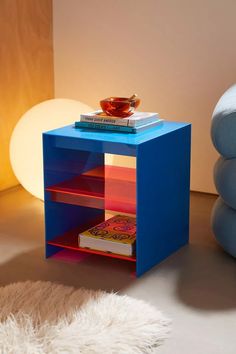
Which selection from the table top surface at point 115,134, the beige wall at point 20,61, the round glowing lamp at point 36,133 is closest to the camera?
the table top surface at point 115,134

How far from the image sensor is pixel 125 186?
→ 2.40 metres

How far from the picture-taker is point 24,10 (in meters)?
3.28

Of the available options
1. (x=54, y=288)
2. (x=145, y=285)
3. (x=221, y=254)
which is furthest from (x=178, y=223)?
(x=54, y=288)

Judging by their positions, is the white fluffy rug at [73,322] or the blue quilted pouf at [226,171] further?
the blue quilted pouf at [226,171]

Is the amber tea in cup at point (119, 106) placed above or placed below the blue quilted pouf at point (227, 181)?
above

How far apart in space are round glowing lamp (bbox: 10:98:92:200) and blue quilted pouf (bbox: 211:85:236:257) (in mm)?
760

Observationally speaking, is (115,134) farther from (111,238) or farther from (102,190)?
(111,238)

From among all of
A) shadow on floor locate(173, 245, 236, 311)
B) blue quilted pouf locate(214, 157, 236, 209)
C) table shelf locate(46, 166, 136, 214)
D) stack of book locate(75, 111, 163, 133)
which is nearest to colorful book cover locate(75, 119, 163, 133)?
stack of book locate(75, 111, 163, 133)

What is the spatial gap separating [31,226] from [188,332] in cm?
111

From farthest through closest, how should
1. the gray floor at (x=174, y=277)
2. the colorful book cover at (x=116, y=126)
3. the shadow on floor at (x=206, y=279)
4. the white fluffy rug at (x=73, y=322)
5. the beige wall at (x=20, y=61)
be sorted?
the beige wall at (x=20, y=61) < the colorful book cover at (x=116, y=126) < the shadow on floor at (x=206, y=279) < the gray floor at (x=174, y=277) < the white fluffy rug at (x=73, y=322)

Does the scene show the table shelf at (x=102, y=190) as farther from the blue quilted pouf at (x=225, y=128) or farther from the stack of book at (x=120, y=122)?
the blue quilted pouf at (x=225, y=128)

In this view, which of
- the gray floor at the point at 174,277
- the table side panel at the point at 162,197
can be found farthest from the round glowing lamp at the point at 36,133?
the table side panel at the point at 162,197

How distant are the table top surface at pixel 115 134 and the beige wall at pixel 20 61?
2.90ft

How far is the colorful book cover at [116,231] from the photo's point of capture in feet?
7.79
